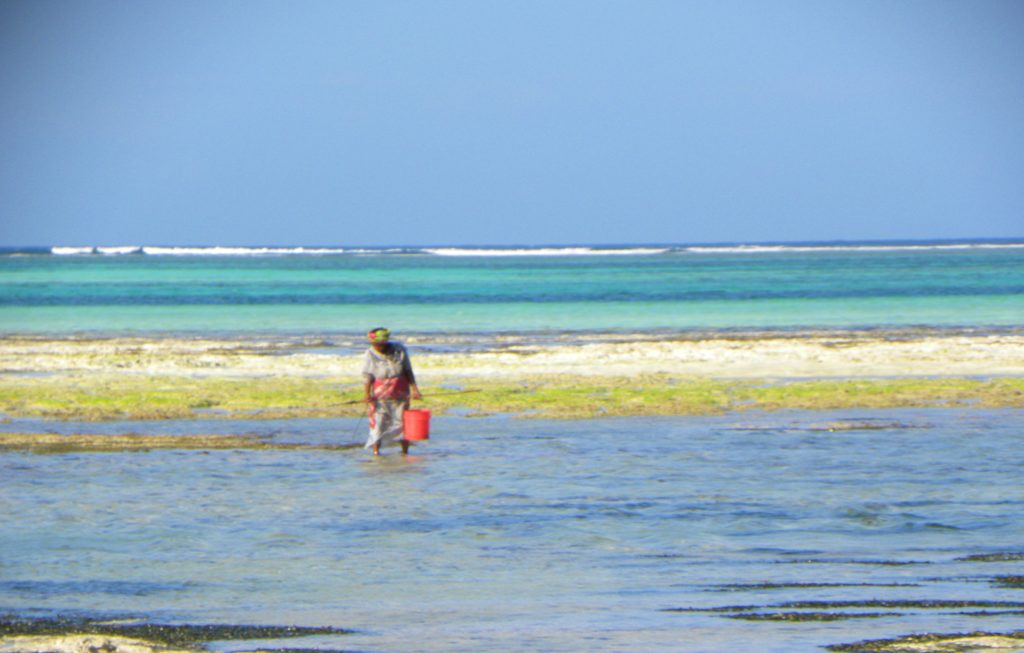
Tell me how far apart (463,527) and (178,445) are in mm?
6559

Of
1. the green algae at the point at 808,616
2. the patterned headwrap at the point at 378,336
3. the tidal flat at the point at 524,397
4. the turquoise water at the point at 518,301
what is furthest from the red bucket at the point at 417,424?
the turquoise water at the point at 518,301

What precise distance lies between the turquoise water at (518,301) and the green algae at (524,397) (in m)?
16.2

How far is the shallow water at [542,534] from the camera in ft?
29.1

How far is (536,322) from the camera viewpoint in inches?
1772

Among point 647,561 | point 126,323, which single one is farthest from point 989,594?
point 126,323

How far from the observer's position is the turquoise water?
44188 mm

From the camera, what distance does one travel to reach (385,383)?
16594mm

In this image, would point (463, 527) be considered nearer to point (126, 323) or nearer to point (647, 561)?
point (647, 561)

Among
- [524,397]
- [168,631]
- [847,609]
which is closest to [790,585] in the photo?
[847,609]

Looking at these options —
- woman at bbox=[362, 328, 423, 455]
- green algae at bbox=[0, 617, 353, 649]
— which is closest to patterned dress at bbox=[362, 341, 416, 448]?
woman at bbox=[362, 328, 423, 455]

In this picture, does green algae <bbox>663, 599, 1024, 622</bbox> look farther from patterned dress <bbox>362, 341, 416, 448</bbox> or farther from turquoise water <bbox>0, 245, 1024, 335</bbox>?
turquoise water <bbox>0, 245, 1024, 335</bbox>

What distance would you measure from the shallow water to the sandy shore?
8.03 meters

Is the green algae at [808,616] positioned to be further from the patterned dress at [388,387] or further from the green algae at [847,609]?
the patterned dress at [388,387]

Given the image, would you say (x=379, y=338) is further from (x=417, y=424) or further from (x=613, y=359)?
(x=613, y=359)
